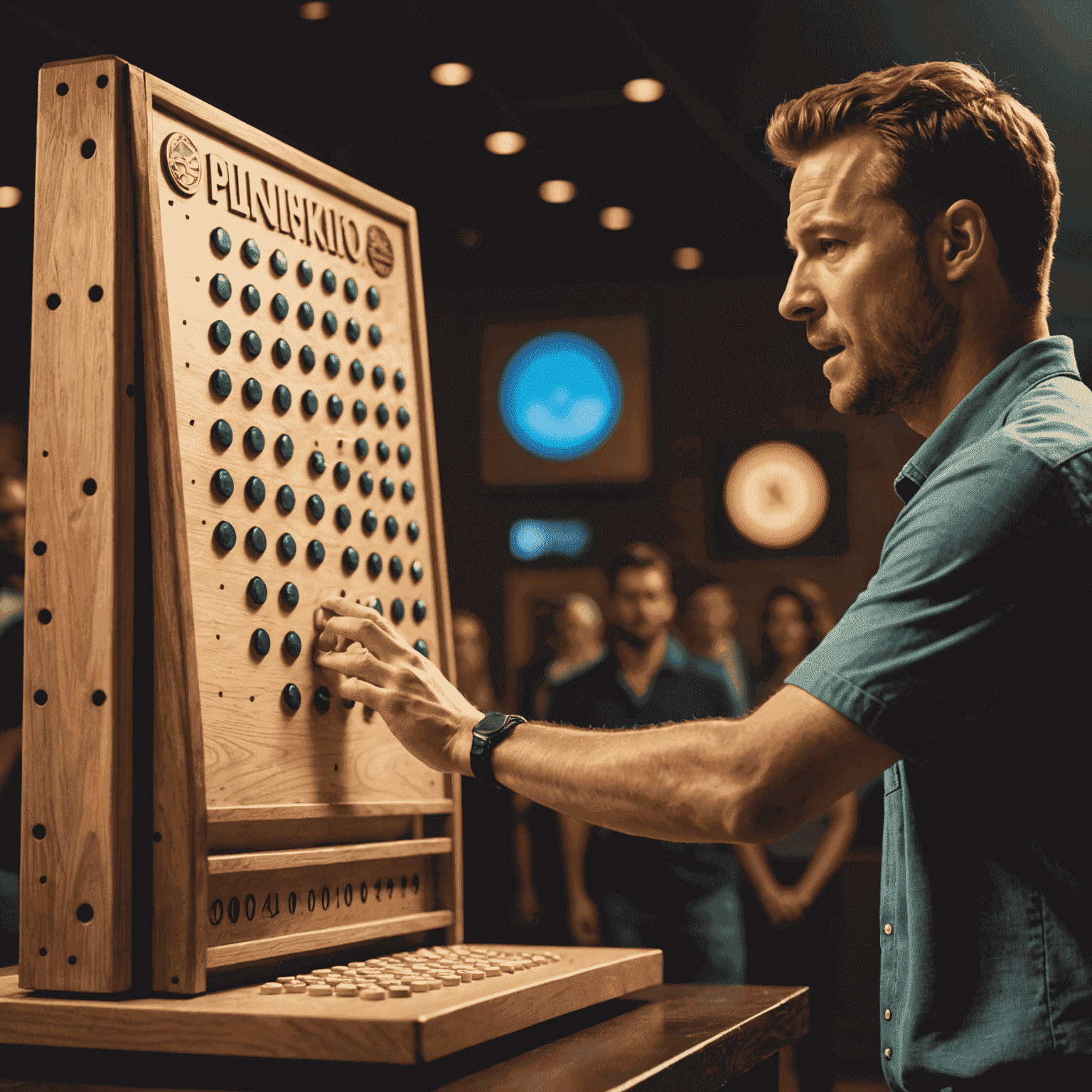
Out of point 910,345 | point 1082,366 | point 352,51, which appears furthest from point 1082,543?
point 1082,366

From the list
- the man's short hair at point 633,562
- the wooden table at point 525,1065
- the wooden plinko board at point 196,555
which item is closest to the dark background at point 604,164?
the man's short hair at point 633,562

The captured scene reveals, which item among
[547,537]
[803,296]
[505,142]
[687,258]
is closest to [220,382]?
[803,296]

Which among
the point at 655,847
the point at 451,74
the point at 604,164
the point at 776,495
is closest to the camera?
the point at 655,847

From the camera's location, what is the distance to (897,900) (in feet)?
3.70

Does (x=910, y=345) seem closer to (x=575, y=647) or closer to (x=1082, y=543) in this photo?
(x=1082, y=543)

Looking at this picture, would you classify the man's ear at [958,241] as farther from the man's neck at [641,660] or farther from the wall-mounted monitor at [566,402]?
Answer: the wall-mounted monitor at [566,402]

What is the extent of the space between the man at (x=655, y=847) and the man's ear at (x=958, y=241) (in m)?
2.43

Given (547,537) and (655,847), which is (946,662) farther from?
(547,537)

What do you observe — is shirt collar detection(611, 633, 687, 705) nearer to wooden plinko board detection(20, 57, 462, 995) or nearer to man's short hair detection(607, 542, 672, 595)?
man's short hair detection(607, 542, 672, 595)

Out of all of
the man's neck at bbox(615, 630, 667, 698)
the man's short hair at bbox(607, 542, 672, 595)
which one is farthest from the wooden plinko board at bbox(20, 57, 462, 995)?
the man's short hair at bbox(607, 542, 672, 595)

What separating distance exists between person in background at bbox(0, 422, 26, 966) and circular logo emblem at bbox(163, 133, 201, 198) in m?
1.74

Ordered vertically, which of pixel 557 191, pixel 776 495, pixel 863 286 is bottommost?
pixel 863 286

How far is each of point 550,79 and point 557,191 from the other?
1318mm

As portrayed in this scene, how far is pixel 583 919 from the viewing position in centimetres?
424
